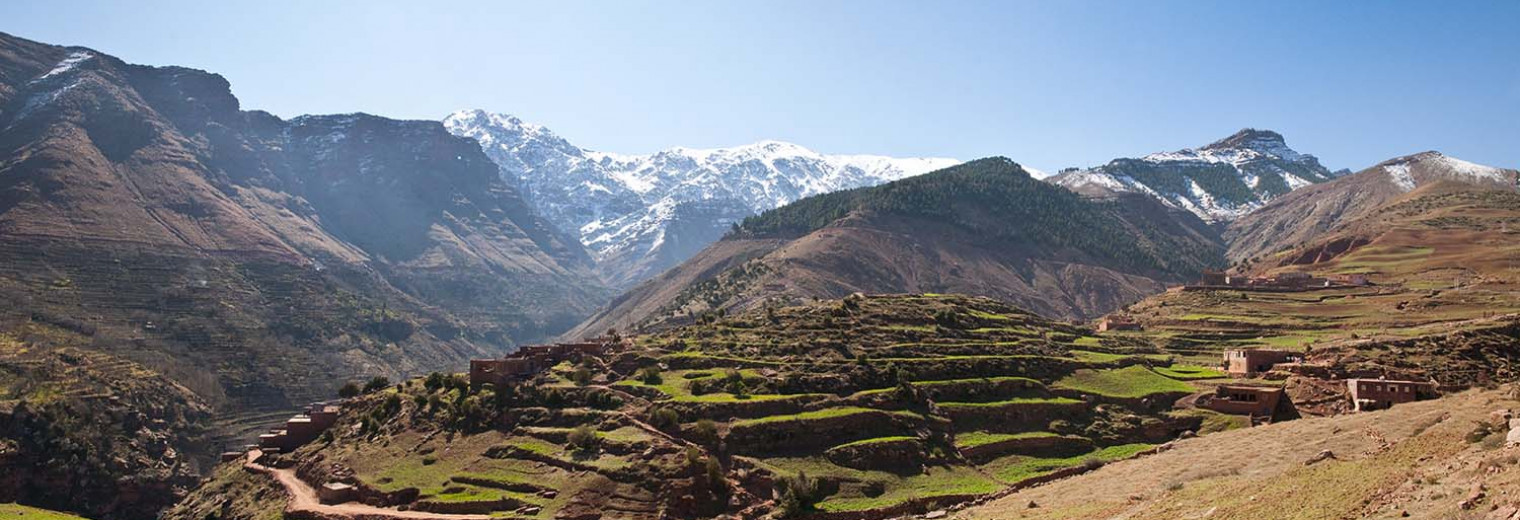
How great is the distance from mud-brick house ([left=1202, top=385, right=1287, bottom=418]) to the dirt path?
44.6 m

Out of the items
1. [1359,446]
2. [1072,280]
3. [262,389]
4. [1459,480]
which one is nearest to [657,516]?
[1359,446]

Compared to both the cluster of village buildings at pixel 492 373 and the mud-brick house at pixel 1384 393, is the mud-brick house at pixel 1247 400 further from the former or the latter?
the cluster of village buildings at pixel 492 373

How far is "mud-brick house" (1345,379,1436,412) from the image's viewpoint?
192 ft

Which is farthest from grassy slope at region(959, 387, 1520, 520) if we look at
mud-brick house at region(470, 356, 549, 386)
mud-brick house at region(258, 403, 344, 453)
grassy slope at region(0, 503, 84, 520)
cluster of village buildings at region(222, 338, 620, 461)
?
grassy slope at region(0, 503, 84, 520)

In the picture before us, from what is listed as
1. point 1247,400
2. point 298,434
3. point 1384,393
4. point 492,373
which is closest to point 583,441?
point 492,373

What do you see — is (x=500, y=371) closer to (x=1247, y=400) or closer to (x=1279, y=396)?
(x=1247, y=400)

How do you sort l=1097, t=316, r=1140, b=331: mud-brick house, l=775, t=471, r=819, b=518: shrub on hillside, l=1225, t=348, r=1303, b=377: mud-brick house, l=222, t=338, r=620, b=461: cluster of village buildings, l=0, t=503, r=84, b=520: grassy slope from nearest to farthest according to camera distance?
l=775, t=471, r=819, b=518: shrub on hillside → l=0, t=503, r=84, b=520: grassy slope → l=222, t=338, r=620, b=461: cluster of village buildings → l=1225, t=348, r=1303, b=377: mud-brick house → l=1097, t=316, r=1140, b=331: mud-brick house

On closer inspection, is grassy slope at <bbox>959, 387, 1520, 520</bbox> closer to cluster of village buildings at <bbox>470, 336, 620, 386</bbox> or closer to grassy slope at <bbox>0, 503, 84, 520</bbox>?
cluster of village buildings at <bbox>470, 336, 620, 386</bbox>

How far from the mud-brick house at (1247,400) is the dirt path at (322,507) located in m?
44.6

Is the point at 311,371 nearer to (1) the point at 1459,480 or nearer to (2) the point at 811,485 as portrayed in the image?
(2) the point at 811,485

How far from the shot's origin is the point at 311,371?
16400 centimetres

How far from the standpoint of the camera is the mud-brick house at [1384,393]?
58.7 metres

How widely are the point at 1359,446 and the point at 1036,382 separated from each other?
30.2 metres

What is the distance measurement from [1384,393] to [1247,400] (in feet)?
24.3
